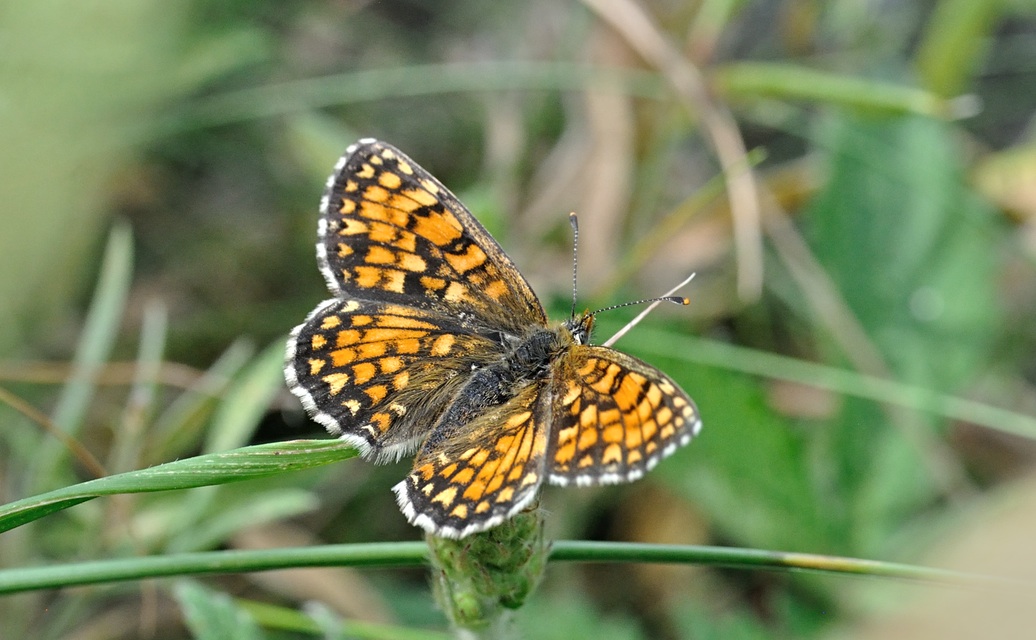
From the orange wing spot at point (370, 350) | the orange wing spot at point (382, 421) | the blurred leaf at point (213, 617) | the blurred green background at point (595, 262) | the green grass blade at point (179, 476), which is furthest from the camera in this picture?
the blurred green background at point (595, 262)

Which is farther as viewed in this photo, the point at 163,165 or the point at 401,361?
the point at 163,165

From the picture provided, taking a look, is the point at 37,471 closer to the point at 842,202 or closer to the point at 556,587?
→ the point at 556,587

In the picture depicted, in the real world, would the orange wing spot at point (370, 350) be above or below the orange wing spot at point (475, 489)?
above

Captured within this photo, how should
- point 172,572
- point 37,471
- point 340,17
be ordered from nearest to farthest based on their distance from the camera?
point 172,572
point 37,471
point 340,17

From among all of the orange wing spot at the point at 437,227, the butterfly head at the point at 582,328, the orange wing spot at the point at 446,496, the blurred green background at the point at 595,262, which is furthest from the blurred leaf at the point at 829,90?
the orange wing spot at the point at 446,496

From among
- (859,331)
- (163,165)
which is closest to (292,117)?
(163,165)

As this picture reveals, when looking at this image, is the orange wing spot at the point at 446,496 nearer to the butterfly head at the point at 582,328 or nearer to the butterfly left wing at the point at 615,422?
the butterfly left wing at the point at 615,422

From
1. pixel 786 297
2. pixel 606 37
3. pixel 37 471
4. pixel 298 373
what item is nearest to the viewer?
pixel 298 373
